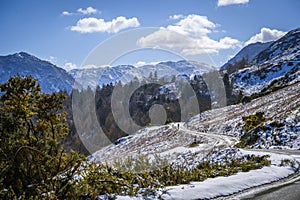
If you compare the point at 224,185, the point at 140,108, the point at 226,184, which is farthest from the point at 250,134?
the point at 140,108

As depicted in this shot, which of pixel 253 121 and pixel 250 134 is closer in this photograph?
pixel 250 134

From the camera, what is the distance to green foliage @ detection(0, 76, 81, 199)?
24.7ft

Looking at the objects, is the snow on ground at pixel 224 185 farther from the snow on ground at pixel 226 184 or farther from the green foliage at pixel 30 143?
the green foliage at pixel 30 143

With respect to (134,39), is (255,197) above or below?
below

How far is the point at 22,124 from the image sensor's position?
791cm

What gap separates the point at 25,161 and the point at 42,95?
1821 mm

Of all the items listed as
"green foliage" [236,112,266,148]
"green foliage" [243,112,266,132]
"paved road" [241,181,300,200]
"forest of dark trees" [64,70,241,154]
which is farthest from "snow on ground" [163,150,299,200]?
"forest of dark trees" [64,70,241,154]

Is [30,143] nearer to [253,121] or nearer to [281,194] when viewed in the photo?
[281,194]

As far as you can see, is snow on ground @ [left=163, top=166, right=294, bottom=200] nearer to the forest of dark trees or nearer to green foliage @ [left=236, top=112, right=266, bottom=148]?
green foliage @ [left=236, top=112, right=266, bottom=148]

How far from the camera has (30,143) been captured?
8.05 m

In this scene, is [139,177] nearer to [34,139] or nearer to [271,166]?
[34,139]

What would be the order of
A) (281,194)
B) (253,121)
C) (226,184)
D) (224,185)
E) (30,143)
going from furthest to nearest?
(253,121)
(226,184)
(224,185)
(281,194)
(30,143)

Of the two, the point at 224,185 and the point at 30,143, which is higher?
the point at 30,143

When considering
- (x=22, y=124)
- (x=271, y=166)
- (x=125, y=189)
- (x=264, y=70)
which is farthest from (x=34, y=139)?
(x=264, y=70)
